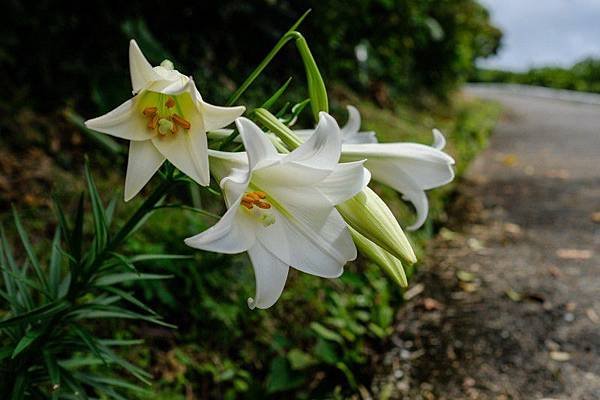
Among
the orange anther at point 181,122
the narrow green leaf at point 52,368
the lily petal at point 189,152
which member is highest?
the orange anther at point 181,122

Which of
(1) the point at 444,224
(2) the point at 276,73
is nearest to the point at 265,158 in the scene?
(1) the point at 444,224

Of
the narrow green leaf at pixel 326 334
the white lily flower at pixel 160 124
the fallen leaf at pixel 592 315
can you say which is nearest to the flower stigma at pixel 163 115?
the white lily flower at pixel 160 124

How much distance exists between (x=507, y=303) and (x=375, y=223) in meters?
1.64

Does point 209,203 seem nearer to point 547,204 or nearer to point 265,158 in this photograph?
point 265,158

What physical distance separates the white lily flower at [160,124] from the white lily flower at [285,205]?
0.15 ft

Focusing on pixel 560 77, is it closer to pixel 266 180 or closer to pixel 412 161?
pixel 412 161

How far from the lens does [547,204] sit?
11.8ft

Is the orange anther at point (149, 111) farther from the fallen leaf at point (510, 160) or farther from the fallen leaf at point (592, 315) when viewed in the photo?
the fallen leaf at point (510, 160)

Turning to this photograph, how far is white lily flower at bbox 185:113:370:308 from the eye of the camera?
27.8 inches

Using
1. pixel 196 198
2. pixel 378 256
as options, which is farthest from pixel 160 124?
pixel 196 198

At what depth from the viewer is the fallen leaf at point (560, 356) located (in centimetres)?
183

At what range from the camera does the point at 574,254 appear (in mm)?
2701

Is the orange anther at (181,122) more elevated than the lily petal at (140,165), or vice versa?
the orange anther at (181,122)

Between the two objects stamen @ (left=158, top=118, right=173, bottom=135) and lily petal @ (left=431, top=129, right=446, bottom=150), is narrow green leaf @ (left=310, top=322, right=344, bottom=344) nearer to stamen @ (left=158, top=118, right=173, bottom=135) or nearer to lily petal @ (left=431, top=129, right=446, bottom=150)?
lily petal @ (left=431, top=129, right=446, bottom=150)
